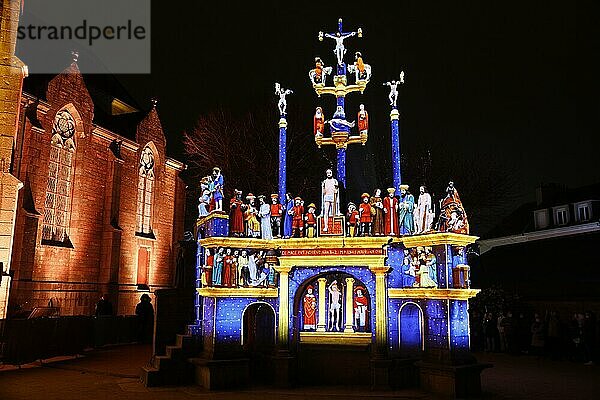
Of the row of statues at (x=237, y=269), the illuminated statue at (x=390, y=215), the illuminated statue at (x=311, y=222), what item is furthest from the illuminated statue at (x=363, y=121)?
the row of statues at (x=237, y=269)

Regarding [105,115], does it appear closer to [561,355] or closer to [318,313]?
[318,313]

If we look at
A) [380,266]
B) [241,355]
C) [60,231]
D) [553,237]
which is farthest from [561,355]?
[60,231]

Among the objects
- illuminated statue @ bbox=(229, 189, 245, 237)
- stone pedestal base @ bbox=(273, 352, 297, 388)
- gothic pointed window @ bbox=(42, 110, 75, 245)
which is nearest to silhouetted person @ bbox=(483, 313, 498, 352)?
stone pedestal base @ bbox=(273, 352, 297, 388)

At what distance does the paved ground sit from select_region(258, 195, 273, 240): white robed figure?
3715 mm

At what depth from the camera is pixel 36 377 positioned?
13.3 m

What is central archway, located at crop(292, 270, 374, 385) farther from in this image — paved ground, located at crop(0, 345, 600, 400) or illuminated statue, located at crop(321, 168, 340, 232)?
illuminated statue, located at crop(321, 168, 340, 232)

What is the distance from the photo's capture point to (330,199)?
→ 42.8 feet

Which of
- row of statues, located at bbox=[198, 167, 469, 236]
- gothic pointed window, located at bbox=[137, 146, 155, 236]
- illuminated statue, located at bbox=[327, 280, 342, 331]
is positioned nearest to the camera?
row of statues, located at bbox=[198, 167, 469, 236]

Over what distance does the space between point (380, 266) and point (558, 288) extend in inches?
560

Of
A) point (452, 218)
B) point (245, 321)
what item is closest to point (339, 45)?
point (452, 218)

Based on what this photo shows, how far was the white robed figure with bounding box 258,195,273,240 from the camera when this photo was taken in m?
13.1

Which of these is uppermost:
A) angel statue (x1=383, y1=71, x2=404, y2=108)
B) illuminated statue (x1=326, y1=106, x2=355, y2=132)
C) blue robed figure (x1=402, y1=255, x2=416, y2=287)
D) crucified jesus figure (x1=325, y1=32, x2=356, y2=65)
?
crucified jesus figure (x1=325, y1=32, x2=356, y2=65)

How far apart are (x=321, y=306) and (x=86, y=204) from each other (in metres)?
17.4

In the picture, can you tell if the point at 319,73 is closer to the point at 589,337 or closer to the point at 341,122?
the point at 341,122
